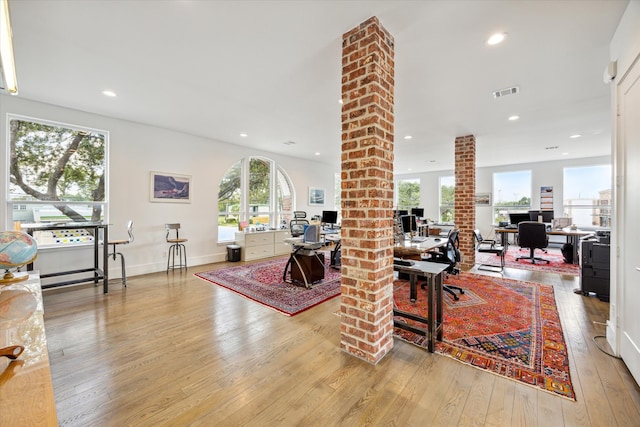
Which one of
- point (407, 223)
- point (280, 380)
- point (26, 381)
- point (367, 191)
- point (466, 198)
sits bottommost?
point (280, 380)

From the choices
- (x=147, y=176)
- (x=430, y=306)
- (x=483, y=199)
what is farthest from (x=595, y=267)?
(x=147, y=176)

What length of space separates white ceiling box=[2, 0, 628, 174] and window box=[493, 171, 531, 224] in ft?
14.1

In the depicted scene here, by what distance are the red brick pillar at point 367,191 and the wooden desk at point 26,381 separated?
179 cm

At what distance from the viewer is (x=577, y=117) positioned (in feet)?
14.1

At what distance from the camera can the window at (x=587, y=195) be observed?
24.9ft

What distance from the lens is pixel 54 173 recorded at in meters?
4.12

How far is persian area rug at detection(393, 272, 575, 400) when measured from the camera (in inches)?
80.3

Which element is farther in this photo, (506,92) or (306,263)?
(306,263)

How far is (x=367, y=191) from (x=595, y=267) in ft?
13.1

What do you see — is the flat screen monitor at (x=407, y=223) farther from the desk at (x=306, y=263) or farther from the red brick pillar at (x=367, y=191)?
the red brick pillar at (x=367, y=191)

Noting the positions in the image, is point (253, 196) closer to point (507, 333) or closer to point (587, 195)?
point (507, 333)

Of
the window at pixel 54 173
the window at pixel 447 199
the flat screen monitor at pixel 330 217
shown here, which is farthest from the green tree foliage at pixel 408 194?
the window at pixel 54 173

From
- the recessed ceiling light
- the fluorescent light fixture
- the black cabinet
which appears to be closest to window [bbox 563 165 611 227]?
the black cabinet

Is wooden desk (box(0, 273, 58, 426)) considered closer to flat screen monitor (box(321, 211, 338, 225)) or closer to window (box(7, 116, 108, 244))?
window (box(7, 116, 108, 244))
